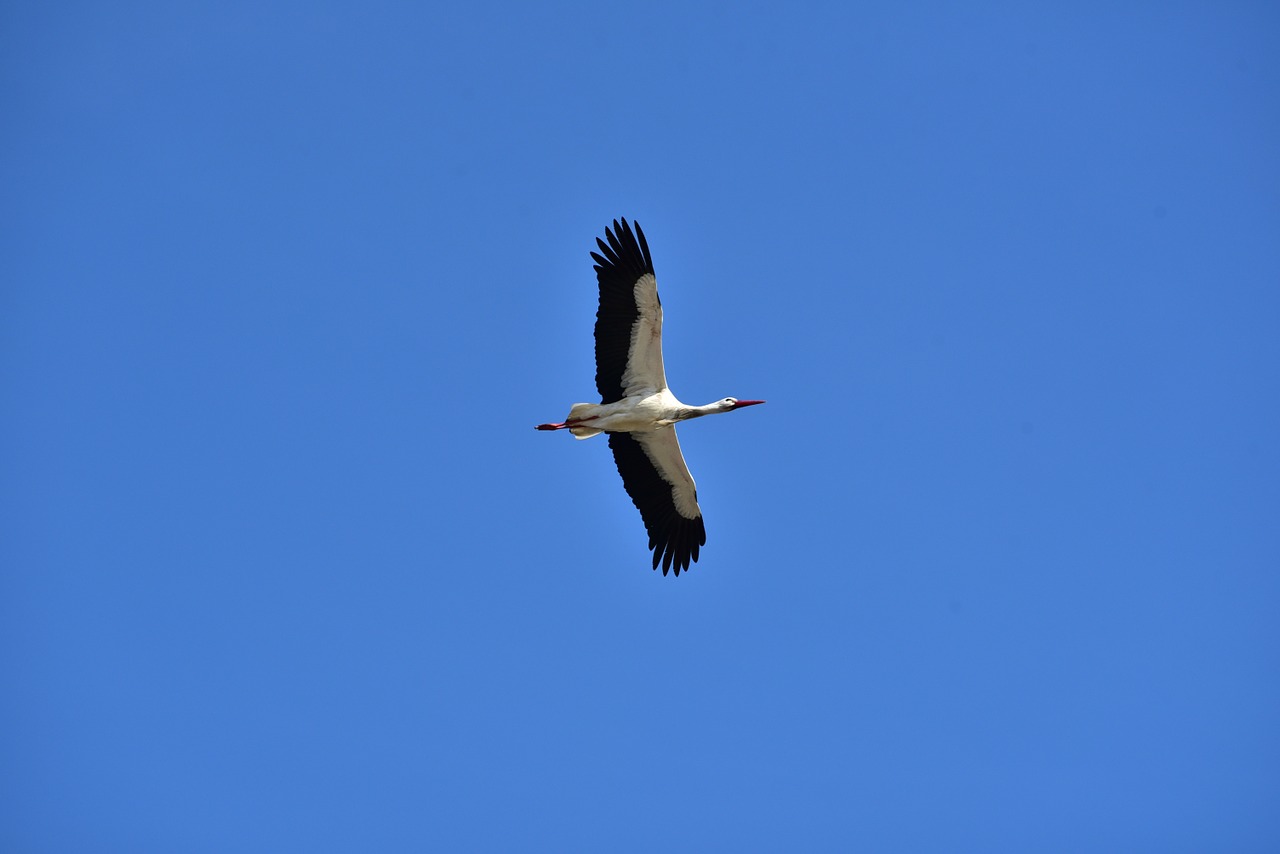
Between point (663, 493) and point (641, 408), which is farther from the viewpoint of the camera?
point (663, 493)

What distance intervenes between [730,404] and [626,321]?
215 centimetres

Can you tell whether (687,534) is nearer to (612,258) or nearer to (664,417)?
(664,417)

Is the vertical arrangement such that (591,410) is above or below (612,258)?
below

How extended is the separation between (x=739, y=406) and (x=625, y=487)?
2024 mm

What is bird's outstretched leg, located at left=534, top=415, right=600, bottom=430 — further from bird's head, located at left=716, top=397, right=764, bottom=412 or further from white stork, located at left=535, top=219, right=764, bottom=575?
bird's head, located at left=716, top=397, right=764, bottom=412

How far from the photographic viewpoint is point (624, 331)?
17.5 m

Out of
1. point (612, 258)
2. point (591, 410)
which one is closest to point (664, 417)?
point (591, 410)

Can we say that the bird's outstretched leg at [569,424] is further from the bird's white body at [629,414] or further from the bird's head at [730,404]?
the bird's head at [730,404]

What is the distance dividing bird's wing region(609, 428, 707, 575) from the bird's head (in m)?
0.82

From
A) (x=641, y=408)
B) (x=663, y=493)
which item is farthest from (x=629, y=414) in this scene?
(x=663, y=493)

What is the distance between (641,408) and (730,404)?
5.26 feet

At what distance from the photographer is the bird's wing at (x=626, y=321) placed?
1731 centimetres

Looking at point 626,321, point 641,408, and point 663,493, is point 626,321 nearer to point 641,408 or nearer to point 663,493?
point 641,408

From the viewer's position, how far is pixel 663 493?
61.9 feet
